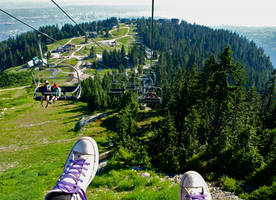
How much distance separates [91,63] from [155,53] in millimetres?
62794

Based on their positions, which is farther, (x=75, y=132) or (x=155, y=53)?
(x=155, y=53)

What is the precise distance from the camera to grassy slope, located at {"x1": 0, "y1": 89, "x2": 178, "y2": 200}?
873cm

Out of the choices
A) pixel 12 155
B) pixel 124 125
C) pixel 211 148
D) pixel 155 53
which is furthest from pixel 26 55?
pixel 211 148

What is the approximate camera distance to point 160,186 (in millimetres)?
9078

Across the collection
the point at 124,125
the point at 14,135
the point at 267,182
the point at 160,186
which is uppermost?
the point at 160,186

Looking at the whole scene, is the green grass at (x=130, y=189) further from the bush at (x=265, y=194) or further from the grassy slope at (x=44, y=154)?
the bush at (x=265, y=194)

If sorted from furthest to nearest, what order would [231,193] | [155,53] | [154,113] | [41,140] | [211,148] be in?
[155,53] → [154,113] → [41,140] → [211,148] → [231,193]

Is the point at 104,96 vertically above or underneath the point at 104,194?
underneath

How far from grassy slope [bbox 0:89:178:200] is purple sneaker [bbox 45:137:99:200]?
287 centimetres

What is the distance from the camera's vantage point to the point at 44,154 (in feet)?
96.9

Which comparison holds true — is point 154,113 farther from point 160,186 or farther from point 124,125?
point 160,186

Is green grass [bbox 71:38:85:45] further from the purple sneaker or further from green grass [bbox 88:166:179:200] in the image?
the purple sneaker

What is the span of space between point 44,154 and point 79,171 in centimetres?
2898

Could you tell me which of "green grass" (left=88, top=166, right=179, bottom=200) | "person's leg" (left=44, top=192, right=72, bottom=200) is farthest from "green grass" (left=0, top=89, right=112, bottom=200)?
"person's leg" (left=44, top=192, right=72, bottom=200)
